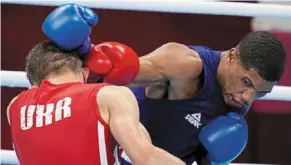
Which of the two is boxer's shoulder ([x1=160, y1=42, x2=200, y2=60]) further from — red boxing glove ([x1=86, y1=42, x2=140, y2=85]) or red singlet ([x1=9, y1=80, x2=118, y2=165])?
red singlet ([x1=9, y1=80, x2=118, y2=165])

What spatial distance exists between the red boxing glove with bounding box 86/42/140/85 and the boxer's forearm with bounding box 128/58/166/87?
0.12 feet

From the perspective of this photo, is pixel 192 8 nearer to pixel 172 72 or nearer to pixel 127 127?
pixel 172 72

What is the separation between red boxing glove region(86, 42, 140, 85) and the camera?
4.53 feet

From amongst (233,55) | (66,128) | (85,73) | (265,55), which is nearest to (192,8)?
(233,55)

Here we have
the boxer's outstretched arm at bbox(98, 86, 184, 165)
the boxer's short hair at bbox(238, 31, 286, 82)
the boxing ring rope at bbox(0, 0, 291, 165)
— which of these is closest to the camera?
the boxer's outstretched arm at bbox(98, 86, 184, 165)

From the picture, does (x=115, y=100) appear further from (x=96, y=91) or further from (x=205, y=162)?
(x=205, y=162)

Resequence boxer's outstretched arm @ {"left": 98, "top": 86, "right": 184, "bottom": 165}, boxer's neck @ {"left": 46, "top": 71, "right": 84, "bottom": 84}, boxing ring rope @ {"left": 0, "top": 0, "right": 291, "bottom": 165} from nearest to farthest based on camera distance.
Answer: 1. boxer's outstretched arm @ {"left": 98, "top": 86, "right": 184, "bottom": 165}
2. boxer's neck @ {"left": 46, "top": 71, "right": 84, "bottom": 84}
3. boxing ring rope @ {"left": 0, "top": 0, "right": 291, "bottom": 165}

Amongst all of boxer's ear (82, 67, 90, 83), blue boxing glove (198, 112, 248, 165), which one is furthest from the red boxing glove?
blue boxing glove (198, 112, 248, 165)

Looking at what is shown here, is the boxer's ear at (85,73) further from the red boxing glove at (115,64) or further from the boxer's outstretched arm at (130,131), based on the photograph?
the boxer's outstretched arm at (130,131)

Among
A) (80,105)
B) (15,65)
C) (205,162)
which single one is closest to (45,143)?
(80,105)

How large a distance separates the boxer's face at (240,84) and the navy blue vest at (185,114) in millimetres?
34

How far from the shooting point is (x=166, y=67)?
1.45 m

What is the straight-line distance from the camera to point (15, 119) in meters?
1.31

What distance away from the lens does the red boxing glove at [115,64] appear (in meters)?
1.38
